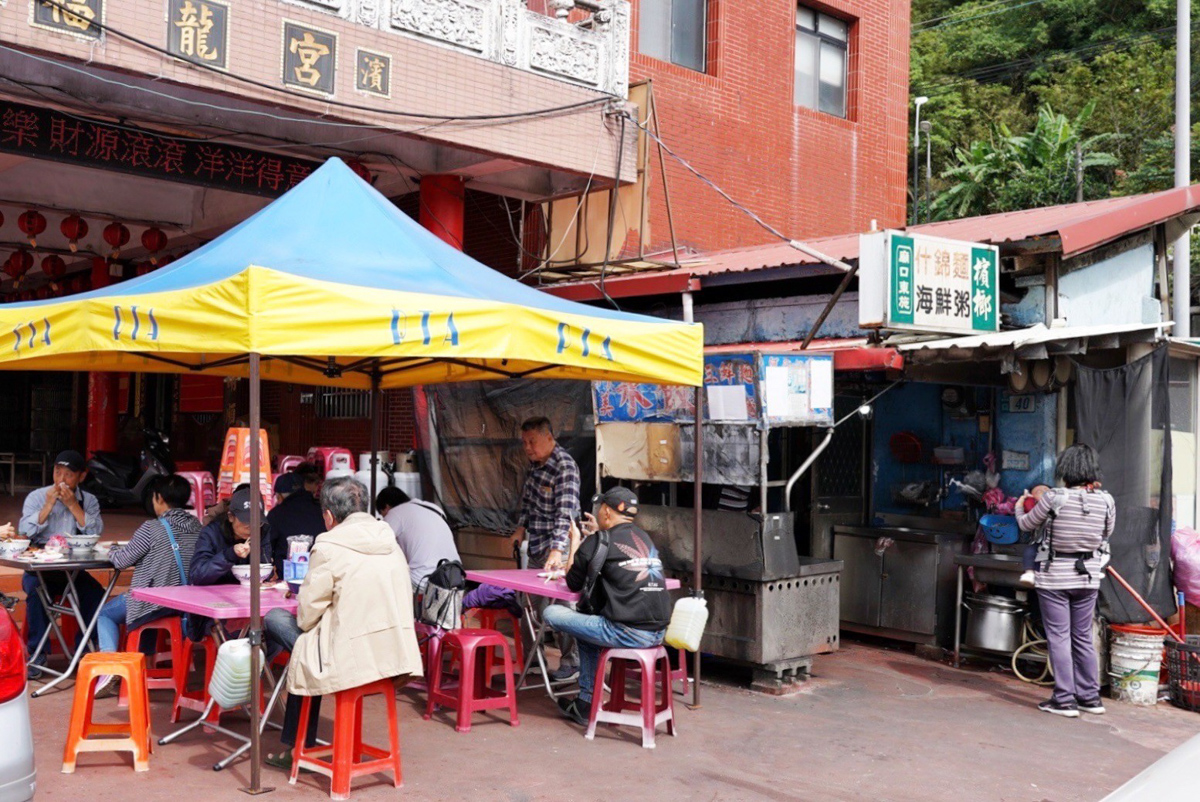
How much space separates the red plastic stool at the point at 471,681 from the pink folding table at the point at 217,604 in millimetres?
1130

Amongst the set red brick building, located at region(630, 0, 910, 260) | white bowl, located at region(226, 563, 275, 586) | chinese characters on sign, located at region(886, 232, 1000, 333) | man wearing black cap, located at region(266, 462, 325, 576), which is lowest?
white bowl, located at region(226, 563, 275, 586)

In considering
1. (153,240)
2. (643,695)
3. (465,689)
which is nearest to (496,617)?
(465,689)

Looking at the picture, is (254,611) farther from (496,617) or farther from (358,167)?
(358,167)

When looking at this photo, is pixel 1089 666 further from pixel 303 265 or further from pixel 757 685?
pixel 303 265

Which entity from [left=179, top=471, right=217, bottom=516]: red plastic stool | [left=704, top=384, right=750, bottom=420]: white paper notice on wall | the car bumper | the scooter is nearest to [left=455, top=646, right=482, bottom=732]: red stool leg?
[left=704, top=384, right=750, bottom=420]: white paper notice on wall

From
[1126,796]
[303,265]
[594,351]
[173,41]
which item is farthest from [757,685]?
[173,41]

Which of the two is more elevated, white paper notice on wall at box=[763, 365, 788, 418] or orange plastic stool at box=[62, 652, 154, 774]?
white paper notice on wall at box=[763, 365, 788, 418]

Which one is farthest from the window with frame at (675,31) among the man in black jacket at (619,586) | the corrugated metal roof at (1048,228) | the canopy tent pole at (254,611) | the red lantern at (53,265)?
the canopy tent pole at (254,611)

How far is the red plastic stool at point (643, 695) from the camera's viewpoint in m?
6.83

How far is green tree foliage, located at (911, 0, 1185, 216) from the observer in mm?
27719

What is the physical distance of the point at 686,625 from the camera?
7.17 metres

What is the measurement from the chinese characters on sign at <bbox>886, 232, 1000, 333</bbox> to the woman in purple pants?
1.41 metres

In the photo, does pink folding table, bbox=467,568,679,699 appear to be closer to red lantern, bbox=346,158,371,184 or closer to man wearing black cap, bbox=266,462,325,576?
man wearing black cap, bbox=266,462,325,576

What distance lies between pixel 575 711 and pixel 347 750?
207cm
